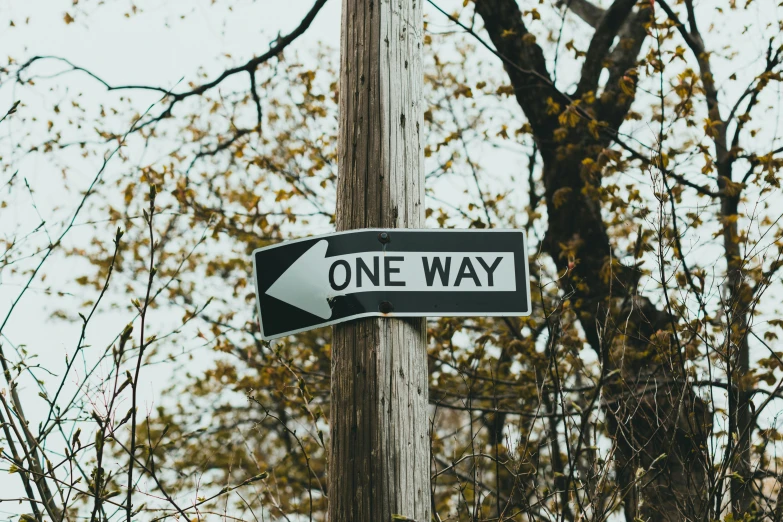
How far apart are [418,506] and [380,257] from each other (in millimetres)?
720

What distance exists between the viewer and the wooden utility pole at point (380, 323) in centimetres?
223

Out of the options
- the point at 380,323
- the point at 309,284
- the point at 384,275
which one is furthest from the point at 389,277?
the point at 309,284

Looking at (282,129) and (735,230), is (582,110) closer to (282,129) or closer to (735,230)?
(735,230)

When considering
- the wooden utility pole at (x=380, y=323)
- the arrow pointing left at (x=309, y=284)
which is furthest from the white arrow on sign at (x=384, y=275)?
the wooden utility pole at (x=380, y=323)

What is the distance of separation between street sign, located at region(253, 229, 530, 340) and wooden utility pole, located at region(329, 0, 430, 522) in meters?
0.06

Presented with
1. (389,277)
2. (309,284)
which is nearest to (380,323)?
(389,277)

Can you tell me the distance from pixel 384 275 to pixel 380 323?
146mm

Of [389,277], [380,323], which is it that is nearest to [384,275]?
[389,277]

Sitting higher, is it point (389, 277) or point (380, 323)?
point (389, 277)

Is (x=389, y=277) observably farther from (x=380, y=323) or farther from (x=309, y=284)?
(x=309, y=284)

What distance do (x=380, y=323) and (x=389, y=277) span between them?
0.14 metres

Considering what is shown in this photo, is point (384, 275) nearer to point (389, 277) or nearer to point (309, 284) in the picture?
point (389, 277)

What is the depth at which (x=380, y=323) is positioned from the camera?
2.34m

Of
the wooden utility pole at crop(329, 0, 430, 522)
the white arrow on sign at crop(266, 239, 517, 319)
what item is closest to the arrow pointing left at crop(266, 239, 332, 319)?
the white arrow on sign at crop(266, 239, 517, 319)
